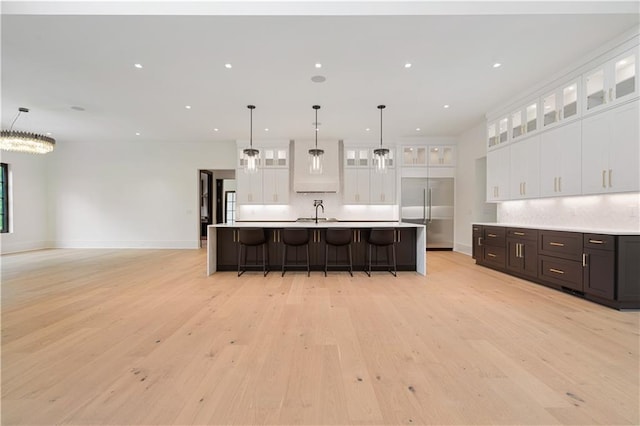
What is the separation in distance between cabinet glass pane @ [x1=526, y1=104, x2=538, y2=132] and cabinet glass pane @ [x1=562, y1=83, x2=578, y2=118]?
20.8 inches

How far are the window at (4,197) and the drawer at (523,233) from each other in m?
11.8

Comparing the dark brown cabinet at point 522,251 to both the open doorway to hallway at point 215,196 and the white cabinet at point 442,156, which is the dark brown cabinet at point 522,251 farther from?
the open doorway to hallway at point 215,196

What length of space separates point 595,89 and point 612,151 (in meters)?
0.89

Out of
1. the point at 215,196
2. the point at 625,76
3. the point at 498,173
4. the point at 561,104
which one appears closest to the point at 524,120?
the point at 561,104

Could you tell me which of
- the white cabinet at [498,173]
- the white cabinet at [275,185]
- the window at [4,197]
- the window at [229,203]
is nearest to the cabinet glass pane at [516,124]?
the white cabinet at [498,173]

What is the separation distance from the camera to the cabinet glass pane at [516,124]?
500 centimetres

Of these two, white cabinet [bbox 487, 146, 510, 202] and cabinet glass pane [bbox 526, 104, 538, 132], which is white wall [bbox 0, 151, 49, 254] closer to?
white cabinet [bbox 487, 146, 510, 202]

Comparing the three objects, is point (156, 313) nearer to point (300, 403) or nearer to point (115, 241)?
point (300, 403)

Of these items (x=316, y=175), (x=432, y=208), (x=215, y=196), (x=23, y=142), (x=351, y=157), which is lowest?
(x=432, y=208)

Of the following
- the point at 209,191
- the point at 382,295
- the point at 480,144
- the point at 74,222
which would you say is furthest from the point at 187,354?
the point at 209,191

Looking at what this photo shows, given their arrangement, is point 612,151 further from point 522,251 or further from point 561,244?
point 522,251

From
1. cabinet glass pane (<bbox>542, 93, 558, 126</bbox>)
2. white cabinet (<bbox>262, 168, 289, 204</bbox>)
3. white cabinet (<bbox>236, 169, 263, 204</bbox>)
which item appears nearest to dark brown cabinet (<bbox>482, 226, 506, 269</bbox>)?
cabinet glass pane (<bbox>542, 93, 558, 126</bbox>)

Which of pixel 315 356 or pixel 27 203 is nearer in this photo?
pixel 315 356

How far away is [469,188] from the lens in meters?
7.14
